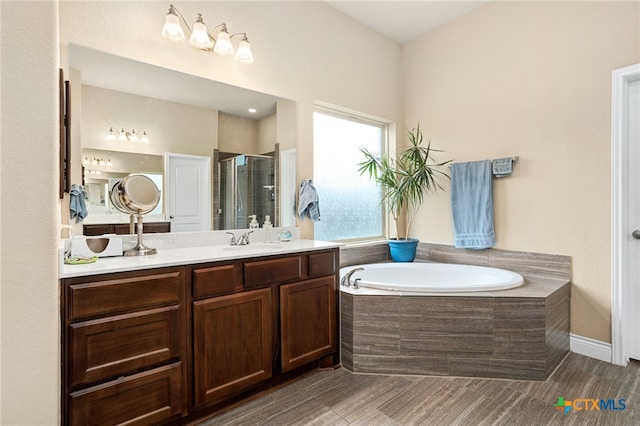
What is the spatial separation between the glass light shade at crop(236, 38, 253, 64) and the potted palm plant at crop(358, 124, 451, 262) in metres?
1.59

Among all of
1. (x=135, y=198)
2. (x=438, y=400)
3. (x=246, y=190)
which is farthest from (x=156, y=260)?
(x=438, y=400)

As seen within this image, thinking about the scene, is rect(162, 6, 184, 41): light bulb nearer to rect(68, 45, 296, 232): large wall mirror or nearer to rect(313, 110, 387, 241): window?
rect(68, 45, 296, 232): large wall mirror

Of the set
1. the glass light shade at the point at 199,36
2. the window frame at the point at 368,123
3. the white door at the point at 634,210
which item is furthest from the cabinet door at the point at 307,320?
the white door at the point at 634,210

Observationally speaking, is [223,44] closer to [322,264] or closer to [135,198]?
[135,198]

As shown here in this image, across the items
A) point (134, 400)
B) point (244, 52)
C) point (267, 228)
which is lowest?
point (134, 400)

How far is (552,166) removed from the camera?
105 inches

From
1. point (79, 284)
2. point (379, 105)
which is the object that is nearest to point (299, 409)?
point (79, 284)

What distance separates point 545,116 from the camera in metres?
2.70

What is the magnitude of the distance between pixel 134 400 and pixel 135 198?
1073 mm

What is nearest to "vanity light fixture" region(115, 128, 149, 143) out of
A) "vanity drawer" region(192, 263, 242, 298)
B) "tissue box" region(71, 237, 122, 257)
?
"tissue box" region(71, 237, 122, 257)

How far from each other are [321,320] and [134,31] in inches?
86.6

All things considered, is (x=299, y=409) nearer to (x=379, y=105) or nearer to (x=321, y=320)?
(x=321, y=320)

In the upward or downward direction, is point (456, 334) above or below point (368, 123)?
below

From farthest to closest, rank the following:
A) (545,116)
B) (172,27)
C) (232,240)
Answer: (545,116) < (232,240) < (172,27)
